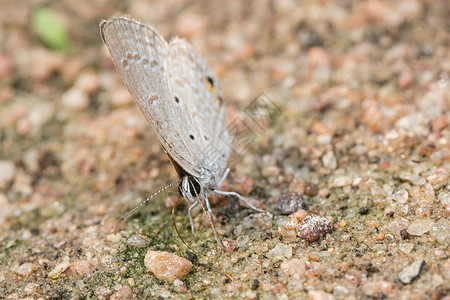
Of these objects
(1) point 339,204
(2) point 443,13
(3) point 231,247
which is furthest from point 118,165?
(2) point 443,13

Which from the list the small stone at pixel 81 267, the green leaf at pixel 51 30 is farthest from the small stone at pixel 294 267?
the green leaf at pixel 51 30

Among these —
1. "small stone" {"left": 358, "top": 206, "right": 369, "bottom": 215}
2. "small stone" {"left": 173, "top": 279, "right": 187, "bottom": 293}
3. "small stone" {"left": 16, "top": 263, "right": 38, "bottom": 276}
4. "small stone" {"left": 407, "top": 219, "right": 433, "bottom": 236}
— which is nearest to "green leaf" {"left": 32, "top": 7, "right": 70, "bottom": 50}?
"small stone" {"left": 16, "top": 263, "right": 38, "bottom": 276}

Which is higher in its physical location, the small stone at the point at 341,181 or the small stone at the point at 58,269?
the small stone at the point at 58,269

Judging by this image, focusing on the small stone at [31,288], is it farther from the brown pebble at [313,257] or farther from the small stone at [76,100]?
the small stone at [76,100]

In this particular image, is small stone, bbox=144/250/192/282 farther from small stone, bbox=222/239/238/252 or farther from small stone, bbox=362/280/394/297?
small stone, bbox=362/280/394/297

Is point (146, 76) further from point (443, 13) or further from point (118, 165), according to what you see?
point (443, 13)

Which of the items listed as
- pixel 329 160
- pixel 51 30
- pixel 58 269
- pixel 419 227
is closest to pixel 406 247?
pixel 419 227
